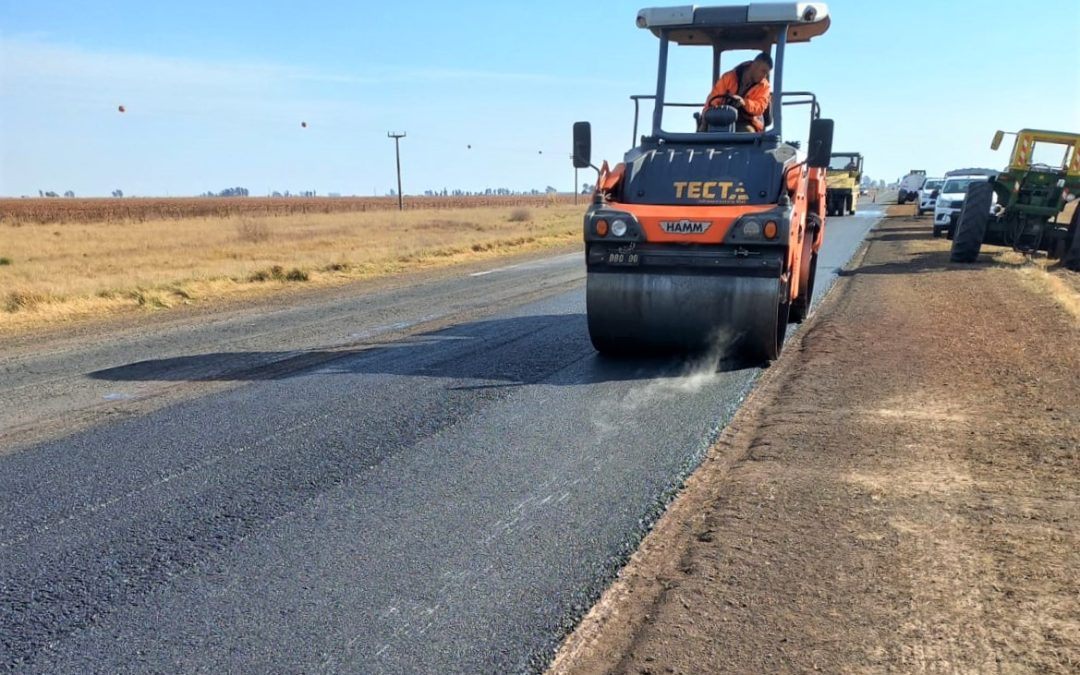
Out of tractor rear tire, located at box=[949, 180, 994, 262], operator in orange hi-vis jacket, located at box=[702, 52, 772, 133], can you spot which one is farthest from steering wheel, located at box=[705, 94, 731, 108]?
tractor rear tire, located at box=[949, 180, 994, 262]

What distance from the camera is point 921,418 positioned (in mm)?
5688

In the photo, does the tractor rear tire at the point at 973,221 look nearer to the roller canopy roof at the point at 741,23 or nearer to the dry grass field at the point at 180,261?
the roller canopy roof at the point at 741,23

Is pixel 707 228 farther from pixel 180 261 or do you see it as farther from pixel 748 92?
pixel 180 261

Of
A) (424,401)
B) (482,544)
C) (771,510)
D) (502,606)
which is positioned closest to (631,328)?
(424,401)

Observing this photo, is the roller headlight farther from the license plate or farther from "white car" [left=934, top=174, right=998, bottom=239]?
"white car" [left=934, top=174, right=998, bottom=239]

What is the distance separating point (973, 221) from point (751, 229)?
1030 cm

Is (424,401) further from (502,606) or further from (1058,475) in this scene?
(1058,475)

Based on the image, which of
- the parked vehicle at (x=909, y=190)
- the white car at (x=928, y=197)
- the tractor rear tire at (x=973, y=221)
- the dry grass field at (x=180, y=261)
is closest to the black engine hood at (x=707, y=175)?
the dry grass field at (x=180, y=261)

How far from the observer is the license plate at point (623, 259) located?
7035mm

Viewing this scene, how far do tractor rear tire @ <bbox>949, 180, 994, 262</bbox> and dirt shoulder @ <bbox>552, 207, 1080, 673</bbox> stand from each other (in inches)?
338

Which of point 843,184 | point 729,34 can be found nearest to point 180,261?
point 729,34

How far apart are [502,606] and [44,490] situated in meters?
2.71

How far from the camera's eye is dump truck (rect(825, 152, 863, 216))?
115 ft

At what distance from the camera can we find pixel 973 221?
595 inches
